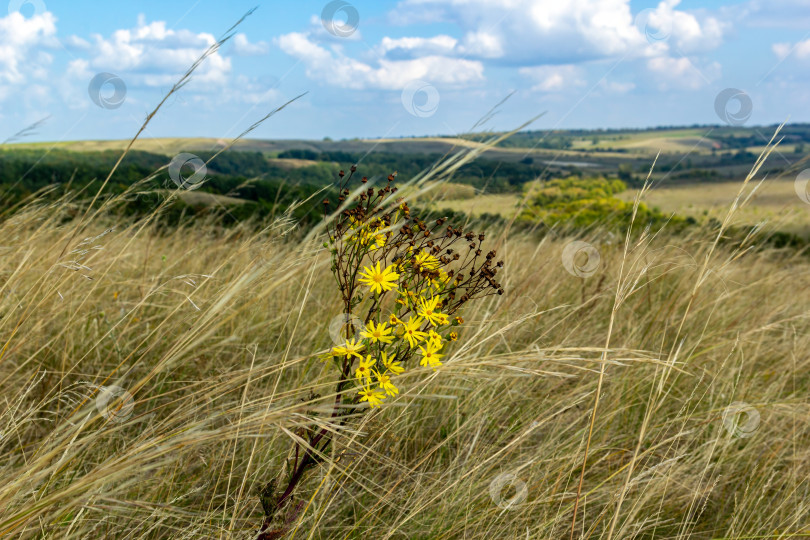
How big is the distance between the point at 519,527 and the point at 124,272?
292cm

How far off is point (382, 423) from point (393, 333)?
0.69 m

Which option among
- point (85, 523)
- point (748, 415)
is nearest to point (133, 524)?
point (85, 523)

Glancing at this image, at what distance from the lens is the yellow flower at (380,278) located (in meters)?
1.15
